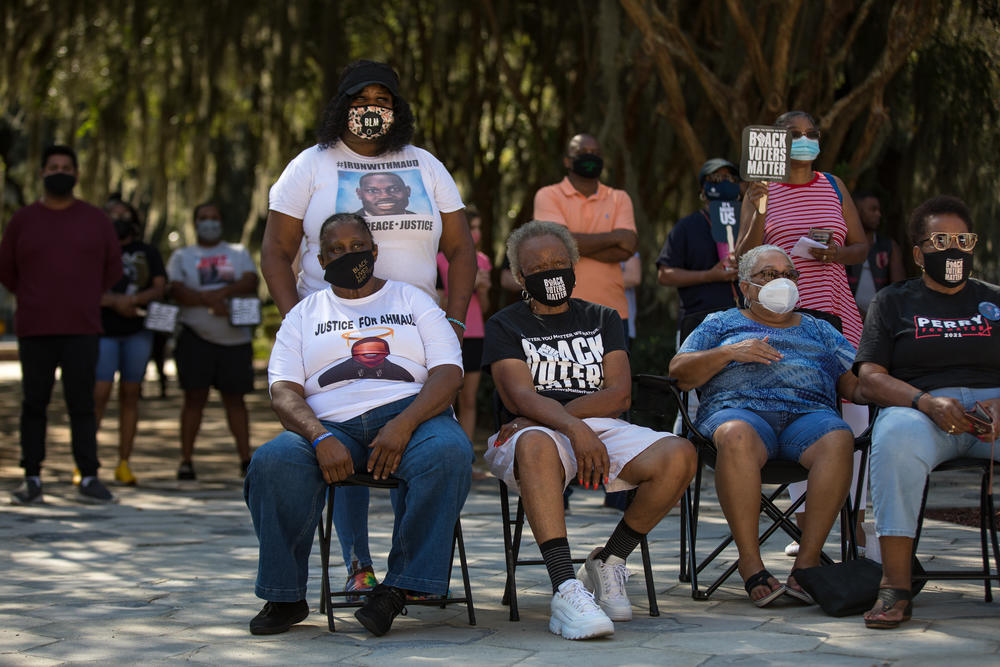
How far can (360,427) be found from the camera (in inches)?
179

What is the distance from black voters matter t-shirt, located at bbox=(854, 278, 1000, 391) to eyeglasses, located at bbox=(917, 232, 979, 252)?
0.60 ft

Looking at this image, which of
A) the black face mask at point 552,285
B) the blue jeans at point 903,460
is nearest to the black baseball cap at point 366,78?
the black face mask at point 552,285

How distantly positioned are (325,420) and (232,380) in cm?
416

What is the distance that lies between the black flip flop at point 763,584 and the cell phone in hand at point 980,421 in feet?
2.78

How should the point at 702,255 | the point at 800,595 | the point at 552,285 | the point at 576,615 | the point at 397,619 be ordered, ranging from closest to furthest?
the point at 576,615 → the point at 800,595 → the point at 397,619 → the point at 552,285 → the point at 702,255

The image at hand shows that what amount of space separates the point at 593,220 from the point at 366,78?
2.37m

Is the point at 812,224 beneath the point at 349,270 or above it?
above

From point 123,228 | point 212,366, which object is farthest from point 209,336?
point 123,228

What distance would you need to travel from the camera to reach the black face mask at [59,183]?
7543 millimetres

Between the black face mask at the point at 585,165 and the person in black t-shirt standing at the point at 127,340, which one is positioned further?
the person in black t-shirt standing at the point at 127,340

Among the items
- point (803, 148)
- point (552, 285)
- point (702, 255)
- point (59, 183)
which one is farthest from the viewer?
point (59, 183)

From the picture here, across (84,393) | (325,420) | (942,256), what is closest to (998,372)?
(942,256)

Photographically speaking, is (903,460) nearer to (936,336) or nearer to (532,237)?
(936,336)

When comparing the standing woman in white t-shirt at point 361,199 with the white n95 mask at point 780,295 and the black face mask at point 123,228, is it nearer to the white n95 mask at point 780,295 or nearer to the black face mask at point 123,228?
the white n95 mask at point 780,295
